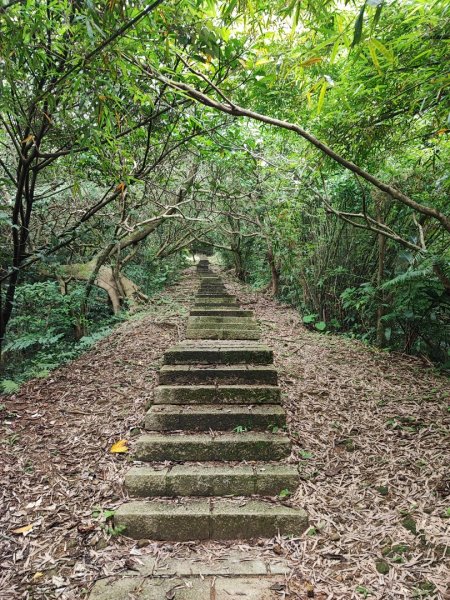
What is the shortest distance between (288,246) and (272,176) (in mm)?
1497

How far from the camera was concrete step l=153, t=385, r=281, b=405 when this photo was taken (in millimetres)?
3482

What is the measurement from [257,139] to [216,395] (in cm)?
604

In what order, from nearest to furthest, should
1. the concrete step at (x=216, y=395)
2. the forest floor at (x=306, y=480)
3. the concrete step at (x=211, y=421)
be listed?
1. the forest floor at (x=306, y=480)
2. the concrete step at (x=211, y=421)
3. the concrete step at (x=216, y=395)

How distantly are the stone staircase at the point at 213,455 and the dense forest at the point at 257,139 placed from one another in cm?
186

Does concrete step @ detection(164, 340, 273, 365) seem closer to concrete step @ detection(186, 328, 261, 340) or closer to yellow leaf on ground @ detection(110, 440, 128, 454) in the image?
concrete step @ detection(186, 328, 261, 340)

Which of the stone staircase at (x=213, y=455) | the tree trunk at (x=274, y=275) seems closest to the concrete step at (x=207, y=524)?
the stone staircase at (x=213, y=455)

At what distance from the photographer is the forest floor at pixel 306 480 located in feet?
7.07

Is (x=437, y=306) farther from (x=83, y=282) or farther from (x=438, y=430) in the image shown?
(x=83, y=282)

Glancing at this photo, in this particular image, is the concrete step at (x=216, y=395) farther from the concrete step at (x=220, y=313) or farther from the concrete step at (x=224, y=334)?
the concrete step at (x=220, y=313)

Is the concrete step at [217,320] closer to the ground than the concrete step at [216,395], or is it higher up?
higher up

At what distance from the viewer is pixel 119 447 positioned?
3.10 m

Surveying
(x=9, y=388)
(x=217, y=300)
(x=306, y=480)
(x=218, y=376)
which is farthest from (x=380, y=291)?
(x=9, y=388)

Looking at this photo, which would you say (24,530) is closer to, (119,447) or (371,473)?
(119,447)

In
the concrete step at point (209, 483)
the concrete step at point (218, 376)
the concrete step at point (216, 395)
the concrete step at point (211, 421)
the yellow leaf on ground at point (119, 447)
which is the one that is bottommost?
the concrete step at point (209, 483)
